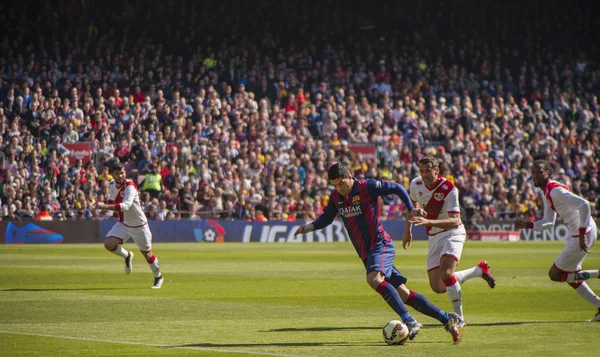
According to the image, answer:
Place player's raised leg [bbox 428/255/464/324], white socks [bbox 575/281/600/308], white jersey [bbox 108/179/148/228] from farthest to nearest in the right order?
white jersey [bbox 108/179/148/228], white socks [bbox 575/281/600/308], player's raised leg [bbox 428/255/464/324]

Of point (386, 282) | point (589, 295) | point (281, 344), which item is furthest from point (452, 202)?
point (281, 344)

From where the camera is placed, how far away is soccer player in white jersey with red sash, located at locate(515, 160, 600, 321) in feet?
43.9

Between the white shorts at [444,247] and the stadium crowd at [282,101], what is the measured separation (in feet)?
76.9

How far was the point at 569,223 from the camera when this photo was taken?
1384cm

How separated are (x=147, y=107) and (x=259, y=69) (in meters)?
7.66

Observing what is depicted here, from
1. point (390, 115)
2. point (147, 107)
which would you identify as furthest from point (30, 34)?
point (390, 115)

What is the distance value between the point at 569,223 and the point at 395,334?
4067mm

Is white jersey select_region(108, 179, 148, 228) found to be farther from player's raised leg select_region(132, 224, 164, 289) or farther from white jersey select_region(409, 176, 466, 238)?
white jersey select_region(409, 176, 466, 238)

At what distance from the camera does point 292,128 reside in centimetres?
4128

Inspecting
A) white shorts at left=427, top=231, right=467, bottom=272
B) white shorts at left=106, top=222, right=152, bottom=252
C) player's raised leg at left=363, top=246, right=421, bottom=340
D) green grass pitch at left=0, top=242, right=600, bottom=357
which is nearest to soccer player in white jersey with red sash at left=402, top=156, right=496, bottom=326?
white shorts at left=427, top=231, right=467, bottom=272

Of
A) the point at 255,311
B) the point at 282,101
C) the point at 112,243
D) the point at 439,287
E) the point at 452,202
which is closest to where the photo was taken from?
the point at 452,202

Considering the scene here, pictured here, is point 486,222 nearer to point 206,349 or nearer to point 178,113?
point 178,113

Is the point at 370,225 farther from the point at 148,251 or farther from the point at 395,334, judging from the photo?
the point at 148,251

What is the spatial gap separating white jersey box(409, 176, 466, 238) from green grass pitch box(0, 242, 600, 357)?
147 cm
